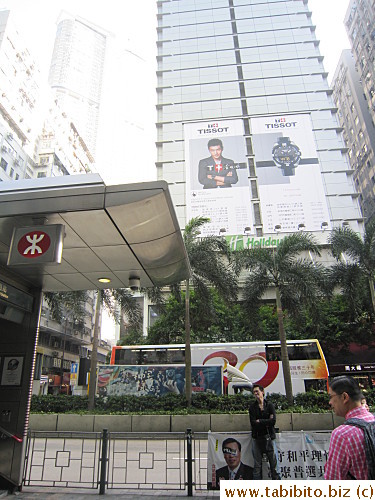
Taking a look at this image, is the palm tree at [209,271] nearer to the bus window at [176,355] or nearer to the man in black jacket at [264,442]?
the bus window at [176,355]

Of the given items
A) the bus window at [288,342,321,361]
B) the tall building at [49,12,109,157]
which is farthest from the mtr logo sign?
the tall building at [49,12,109,157]

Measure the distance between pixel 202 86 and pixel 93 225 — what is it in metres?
54.5

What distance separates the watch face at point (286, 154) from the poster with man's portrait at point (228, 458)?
41.5 meters

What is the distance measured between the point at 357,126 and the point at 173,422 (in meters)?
60.6

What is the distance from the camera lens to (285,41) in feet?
182

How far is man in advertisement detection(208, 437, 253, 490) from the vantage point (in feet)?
16.4

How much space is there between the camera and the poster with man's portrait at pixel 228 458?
5004 millimetres

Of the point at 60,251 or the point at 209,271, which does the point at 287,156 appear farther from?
the point at 60,251

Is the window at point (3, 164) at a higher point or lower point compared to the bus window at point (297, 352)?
higher

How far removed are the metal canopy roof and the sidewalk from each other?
3.25 m

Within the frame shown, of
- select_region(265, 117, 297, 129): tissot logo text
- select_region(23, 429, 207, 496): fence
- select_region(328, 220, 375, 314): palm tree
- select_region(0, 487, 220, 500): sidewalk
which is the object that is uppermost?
select_region(265, 117, 297, 129): tissot logo text

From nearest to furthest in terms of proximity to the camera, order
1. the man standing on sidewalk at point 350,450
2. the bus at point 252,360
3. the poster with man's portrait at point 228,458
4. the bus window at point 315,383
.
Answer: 1. the man standing on sidewalk at point 350,450
2. the poster with man's portrait at point 228,458
3. the bus window at point 315,383
4. the bus at point 252,360

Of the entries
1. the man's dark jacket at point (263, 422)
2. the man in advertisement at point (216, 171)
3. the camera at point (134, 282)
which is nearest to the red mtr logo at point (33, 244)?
the camera at point (134, 282)

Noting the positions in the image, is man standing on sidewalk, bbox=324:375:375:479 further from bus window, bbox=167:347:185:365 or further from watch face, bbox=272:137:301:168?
watch face, bbox=272:137:301:168
